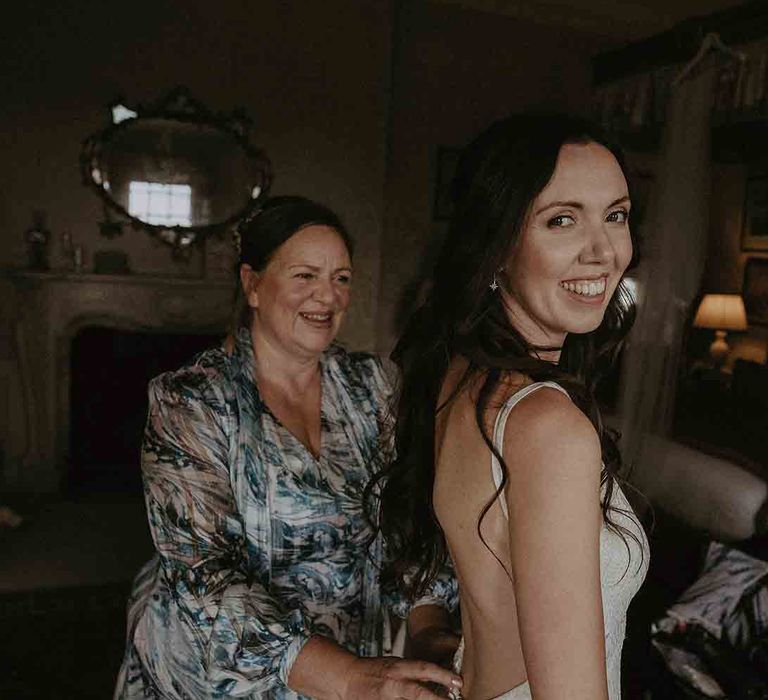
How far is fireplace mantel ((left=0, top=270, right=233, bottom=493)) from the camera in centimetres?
473

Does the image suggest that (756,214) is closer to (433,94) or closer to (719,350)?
(719,350)

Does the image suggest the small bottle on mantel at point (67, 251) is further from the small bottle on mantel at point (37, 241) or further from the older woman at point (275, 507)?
the older woman at point (275, 507)

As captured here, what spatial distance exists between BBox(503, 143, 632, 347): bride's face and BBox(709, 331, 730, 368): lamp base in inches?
231

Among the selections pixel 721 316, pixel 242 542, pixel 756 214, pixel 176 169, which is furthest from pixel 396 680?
pixel 756 214

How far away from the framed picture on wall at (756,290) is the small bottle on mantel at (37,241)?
18.5ft

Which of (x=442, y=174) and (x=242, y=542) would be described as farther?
(x=442, y=174)

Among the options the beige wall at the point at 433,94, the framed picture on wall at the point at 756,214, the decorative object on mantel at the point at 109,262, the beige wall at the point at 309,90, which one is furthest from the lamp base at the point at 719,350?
the decorative object on mantel at the point at 109,262

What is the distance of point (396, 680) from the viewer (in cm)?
104

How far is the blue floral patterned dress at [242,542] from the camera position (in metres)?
1.19

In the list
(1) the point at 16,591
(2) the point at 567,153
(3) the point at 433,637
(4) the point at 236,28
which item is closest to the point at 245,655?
(3) the point at 433,637

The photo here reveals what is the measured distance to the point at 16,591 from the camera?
3.38m

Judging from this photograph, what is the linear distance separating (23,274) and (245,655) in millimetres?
4129

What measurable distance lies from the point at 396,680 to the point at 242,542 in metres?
0.44

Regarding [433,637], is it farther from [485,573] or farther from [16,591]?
[16,591]
